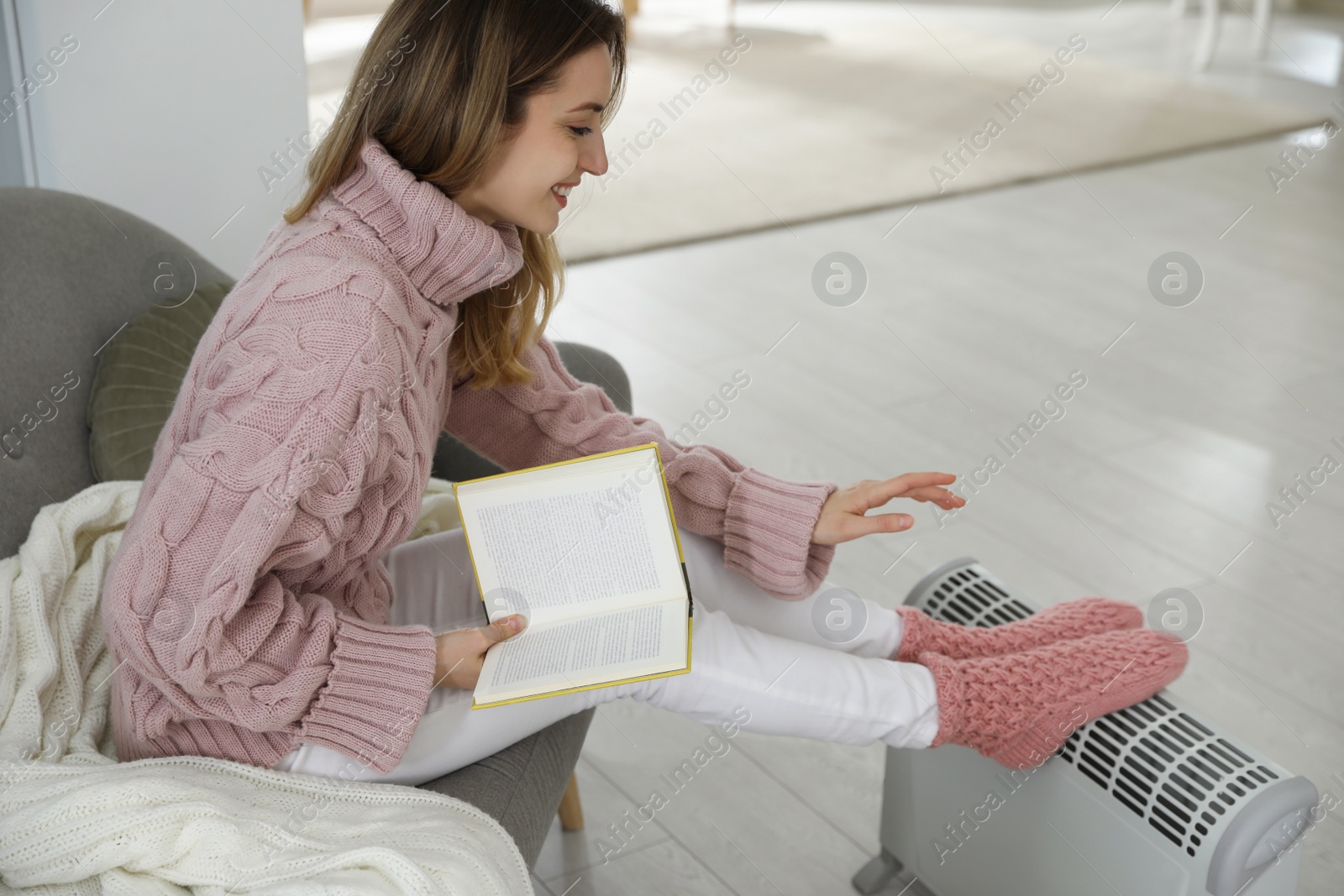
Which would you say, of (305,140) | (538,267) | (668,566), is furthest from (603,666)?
(305,140)

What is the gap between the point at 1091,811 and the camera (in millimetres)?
1124

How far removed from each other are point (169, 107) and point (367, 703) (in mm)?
985

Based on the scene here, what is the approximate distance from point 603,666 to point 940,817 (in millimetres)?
485

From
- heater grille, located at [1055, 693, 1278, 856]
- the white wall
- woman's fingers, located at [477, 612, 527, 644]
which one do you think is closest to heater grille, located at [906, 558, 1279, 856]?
heater grille, located at [1055, 693, 1278, 856]

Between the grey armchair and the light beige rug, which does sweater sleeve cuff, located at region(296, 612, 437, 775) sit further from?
the light beige rug

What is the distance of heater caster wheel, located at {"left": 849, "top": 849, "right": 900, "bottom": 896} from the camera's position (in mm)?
1382

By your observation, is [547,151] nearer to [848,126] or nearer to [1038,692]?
[1038,692]

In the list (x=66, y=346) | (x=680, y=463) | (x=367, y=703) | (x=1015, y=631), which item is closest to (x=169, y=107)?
(x=66, y=346)

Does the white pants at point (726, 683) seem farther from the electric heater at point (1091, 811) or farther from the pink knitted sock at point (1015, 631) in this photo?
the electric heater at point (1091, 811)

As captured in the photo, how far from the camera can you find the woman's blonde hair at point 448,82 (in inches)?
40.8

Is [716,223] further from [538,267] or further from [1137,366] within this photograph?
[538,267]

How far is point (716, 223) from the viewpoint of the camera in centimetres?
341

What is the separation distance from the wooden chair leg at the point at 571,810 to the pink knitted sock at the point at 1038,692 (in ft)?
1.54

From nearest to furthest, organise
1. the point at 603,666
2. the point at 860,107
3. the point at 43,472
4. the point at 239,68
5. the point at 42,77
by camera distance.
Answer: the point at 603,666 → the point at 43,472 → the point at 42,77 → the point at 239,68 → the point at 860,107
